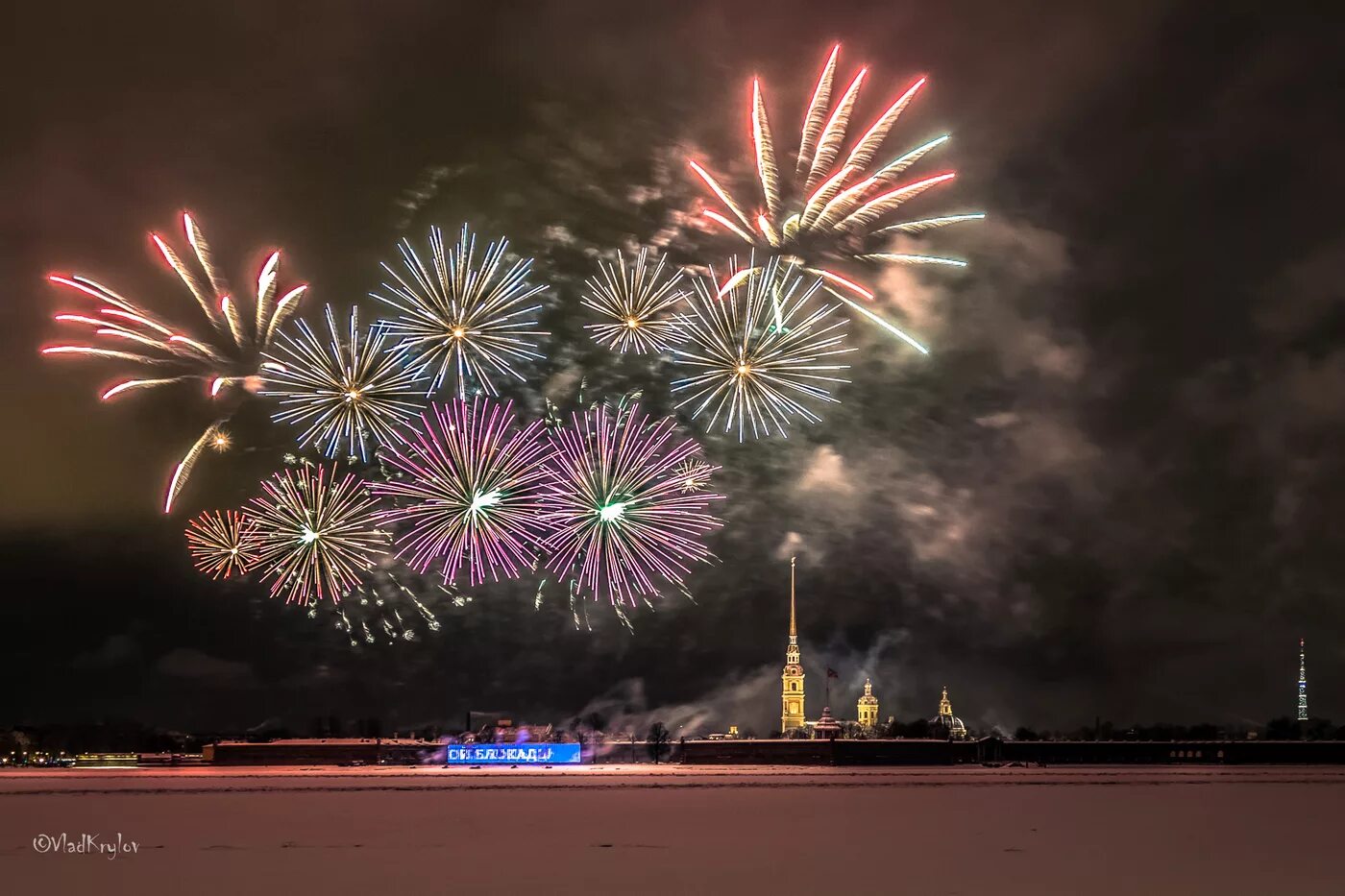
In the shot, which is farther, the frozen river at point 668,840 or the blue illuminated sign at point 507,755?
the blue illuminated sign at point 507,755

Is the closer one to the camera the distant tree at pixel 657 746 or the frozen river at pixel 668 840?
the frozen river at pixel 668 840

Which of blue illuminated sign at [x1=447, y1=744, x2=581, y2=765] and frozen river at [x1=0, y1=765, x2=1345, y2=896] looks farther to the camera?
blue illuminated sign at [x1=447, y1=744, x2=581, y2=765]

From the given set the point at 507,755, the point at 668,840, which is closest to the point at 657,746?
the point at 507,755

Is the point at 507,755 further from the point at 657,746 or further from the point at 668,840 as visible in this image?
the point at 668,840

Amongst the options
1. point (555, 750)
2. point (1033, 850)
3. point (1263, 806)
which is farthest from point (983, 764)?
point (1033, 850)

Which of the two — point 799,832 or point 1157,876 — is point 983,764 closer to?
point 799,832

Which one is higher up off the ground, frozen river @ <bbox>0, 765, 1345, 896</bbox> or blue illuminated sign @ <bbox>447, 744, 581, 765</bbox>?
frozen river @ <bbox>0, 765, 1345, 896</bbox>

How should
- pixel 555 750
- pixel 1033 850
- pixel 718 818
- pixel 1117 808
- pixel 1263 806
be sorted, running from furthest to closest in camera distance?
pixel 555 750
pixel 1263 806
pixel 1117 808
pixel 718 818
pixel 1033 850

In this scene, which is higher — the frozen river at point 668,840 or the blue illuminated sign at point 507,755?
the frozen river at point 668,840
